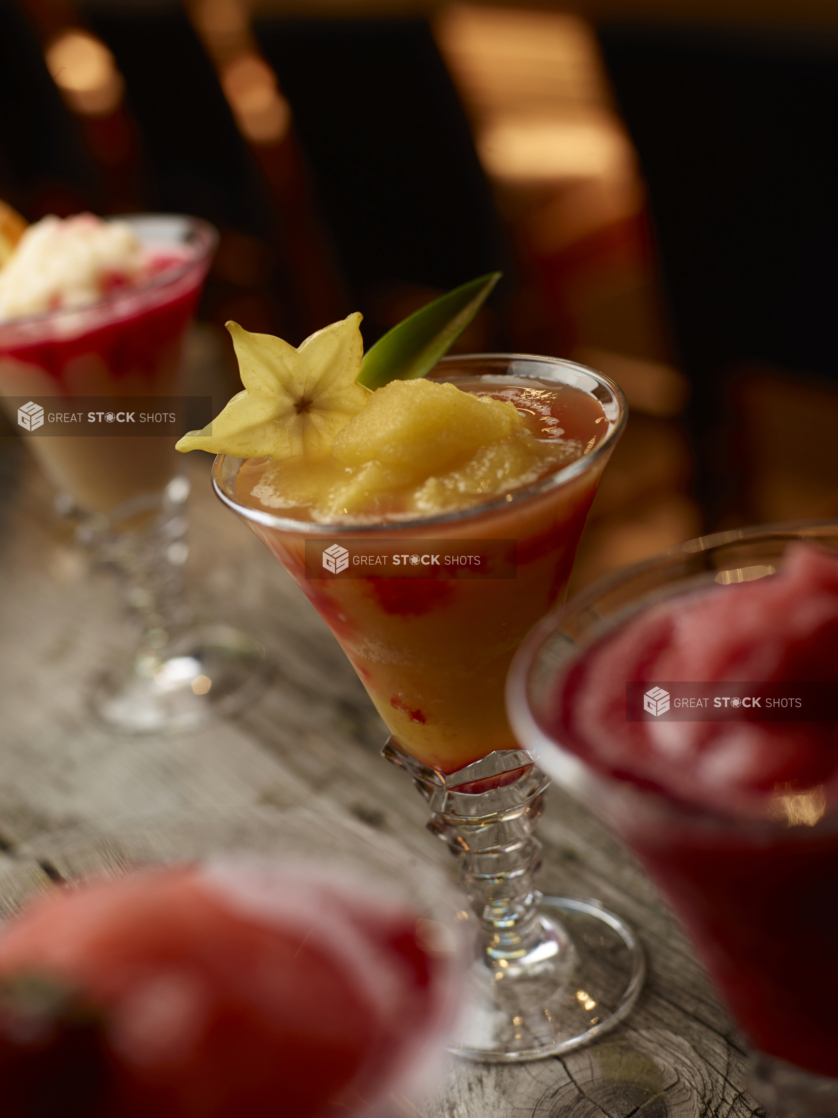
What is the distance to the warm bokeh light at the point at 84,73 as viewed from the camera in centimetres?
464

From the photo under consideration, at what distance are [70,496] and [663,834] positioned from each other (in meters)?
1.24

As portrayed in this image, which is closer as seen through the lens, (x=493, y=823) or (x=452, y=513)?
(x=452, y=513)

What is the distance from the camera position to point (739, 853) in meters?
0.55

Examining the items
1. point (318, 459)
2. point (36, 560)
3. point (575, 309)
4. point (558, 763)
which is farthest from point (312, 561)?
point (575, 309)

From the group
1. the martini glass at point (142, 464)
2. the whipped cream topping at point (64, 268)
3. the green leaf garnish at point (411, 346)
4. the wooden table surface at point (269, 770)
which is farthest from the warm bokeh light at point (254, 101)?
the green leaf garnish at point (411, 346)

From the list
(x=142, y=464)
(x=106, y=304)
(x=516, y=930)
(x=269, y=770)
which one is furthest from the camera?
(x=142, y=464)

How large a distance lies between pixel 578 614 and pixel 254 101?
11.7ft

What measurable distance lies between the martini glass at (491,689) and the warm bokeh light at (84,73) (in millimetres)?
4249

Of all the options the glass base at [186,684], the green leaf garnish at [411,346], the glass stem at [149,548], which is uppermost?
the green leaf garnish at [411,346]

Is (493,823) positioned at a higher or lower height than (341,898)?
lower

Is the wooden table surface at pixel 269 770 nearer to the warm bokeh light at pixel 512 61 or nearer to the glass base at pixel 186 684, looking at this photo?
the glass base at pixel 186 684

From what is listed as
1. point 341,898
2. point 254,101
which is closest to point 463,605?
point 341,898

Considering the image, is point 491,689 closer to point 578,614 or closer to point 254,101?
point 578,614

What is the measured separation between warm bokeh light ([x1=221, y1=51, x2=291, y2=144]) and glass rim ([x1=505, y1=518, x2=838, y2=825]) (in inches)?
134
